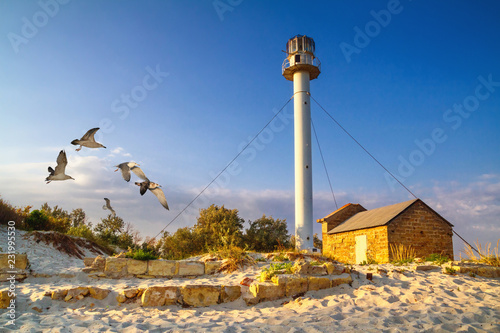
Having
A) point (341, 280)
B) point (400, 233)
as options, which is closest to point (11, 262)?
point (341, 280)

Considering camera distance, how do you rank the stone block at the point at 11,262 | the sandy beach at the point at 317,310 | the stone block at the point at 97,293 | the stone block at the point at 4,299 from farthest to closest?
the stone block at the point at 11,262
the stone block at the point at 97,293
the stone block at the point at 4,299
the sandy beach at the point at 317,310

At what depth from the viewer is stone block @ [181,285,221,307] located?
25.0 feet

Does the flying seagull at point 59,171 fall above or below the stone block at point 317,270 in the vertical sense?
above

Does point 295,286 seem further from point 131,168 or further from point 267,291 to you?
point 131,168

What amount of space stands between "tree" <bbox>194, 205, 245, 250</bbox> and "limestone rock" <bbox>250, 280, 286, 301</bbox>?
10.6m

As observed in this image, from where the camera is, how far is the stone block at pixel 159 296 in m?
7.41

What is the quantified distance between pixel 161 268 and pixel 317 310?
16.9 feet

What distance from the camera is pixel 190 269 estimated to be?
1027 cm

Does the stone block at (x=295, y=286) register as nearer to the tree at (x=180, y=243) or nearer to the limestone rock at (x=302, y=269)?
the limestone rock at (x=302, y=269)

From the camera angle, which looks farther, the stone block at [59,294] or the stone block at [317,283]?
the stone block at [317,283]

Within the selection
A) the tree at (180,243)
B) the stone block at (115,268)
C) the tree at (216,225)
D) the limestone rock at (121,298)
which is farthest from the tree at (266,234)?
the limestone rock at (121,298)

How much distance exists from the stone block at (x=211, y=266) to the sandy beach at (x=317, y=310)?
30.9 inches

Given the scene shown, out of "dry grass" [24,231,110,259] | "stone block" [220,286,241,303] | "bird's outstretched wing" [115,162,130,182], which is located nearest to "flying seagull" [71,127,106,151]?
"bird's outstretched wing" [115,162,130,182]

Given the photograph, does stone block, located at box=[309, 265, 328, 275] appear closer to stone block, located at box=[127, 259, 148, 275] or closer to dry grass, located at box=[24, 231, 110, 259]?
stone block, located at box=[127, 259, 148, 275]
